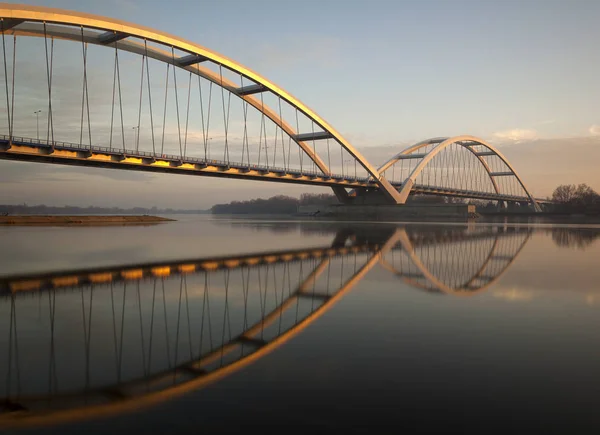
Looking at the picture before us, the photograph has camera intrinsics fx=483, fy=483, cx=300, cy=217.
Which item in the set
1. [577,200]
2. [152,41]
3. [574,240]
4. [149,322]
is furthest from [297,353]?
[577,200]

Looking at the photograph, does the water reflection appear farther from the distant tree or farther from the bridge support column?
the distant tree

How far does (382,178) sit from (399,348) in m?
71.8

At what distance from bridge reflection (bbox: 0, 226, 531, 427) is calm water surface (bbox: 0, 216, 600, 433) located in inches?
1.1

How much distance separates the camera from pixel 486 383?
4.77 metres

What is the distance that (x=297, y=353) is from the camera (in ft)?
19.1

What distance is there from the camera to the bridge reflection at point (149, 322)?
462 centimetres

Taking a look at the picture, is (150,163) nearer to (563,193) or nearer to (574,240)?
(574,240)

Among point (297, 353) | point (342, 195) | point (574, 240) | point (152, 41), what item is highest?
point (152, 41)

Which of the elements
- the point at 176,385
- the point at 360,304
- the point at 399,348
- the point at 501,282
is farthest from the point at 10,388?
the point at 501,282

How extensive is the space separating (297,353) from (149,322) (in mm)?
2728

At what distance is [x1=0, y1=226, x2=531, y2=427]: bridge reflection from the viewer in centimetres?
462

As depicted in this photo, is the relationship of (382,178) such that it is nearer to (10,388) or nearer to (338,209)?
(338,209)

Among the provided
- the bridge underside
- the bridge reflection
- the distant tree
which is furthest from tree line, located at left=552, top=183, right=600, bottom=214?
the bridge reflection

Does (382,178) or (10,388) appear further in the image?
(382,178)
